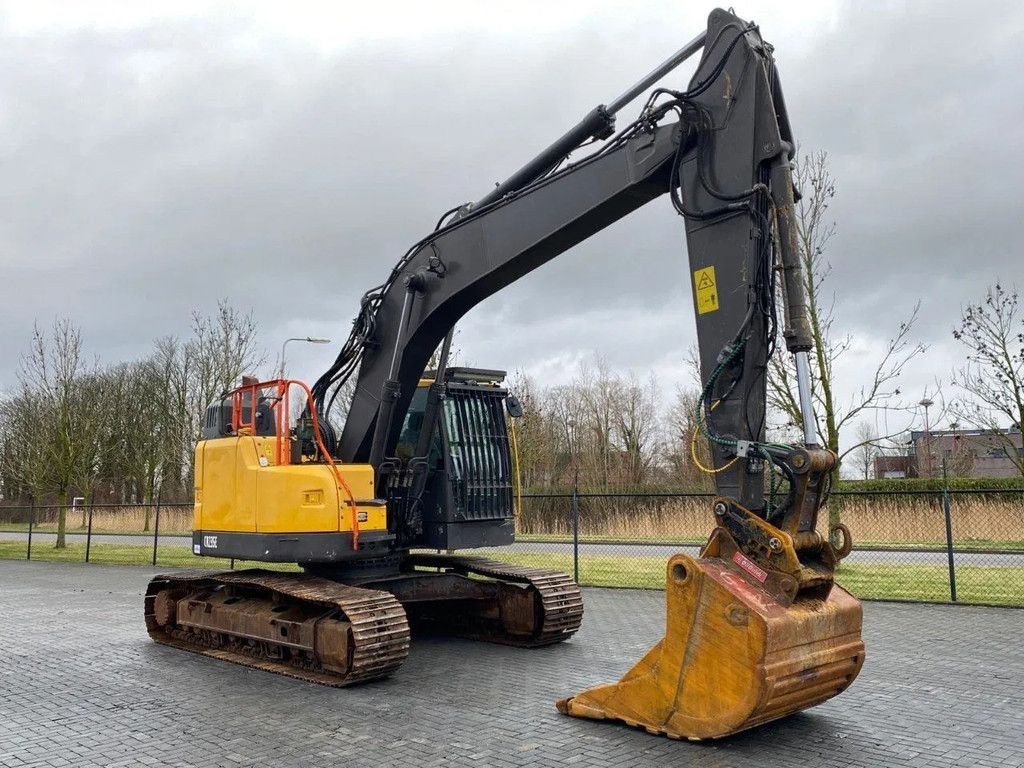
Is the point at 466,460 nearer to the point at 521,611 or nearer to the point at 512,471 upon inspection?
the point at 512,471

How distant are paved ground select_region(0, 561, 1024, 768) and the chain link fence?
10.2 feet

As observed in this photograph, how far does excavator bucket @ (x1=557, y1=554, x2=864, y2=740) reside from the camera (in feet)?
16.3

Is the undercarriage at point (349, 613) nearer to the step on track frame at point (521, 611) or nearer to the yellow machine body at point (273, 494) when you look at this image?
the step on track frame at point (521, 611)

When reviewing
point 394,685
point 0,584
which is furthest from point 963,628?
point 0,584

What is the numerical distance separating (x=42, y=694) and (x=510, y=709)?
382cm

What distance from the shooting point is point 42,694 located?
706 cm

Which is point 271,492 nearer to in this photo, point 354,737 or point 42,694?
point 42,694

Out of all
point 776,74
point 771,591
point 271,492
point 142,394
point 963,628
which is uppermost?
point 142,394

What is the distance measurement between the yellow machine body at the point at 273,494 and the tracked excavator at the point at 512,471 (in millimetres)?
22

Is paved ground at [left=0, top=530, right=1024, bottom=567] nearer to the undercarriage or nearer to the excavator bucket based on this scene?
the undercarriage

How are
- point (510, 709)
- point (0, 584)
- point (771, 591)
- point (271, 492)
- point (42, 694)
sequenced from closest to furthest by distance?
1. point (771, 591)
2. point (510, 709)
3. point (42, 694)
4. point (271, 492)
5. point (0, 584)

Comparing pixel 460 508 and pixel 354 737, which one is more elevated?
pixel 460 508

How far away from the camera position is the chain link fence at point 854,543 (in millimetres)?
13095

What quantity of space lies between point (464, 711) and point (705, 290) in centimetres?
346
